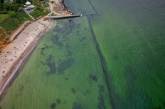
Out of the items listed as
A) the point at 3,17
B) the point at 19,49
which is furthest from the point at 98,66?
the point at 3,17

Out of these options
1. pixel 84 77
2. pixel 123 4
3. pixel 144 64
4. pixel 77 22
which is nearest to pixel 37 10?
pixel 77 22

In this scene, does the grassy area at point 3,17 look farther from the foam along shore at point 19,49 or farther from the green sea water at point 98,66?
the green sea water at point 98,66

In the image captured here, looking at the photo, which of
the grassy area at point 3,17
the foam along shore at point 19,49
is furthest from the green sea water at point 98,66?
the grassy area at point 3,17

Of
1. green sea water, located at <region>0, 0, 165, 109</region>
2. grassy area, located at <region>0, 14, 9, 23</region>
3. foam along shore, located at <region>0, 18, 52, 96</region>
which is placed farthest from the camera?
grassy area, located at <region>0, 14, 9, 23</region>

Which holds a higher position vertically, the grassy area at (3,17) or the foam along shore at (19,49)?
the grassy area at (3,17)

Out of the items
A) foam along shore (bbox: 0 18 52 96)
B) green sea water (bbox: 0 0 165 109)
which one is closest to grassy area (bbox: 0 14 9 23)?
foam along shore (bbox: 0 18 52 96)

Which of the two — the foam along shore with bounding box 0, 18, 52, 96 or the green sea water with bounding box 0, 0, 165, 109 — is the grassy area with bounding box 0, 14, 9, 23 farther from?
the green sea water with bounding box 0, 0, 165, 109

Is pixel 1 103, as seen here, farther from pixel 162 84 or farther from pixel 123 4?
pixel 123 4
